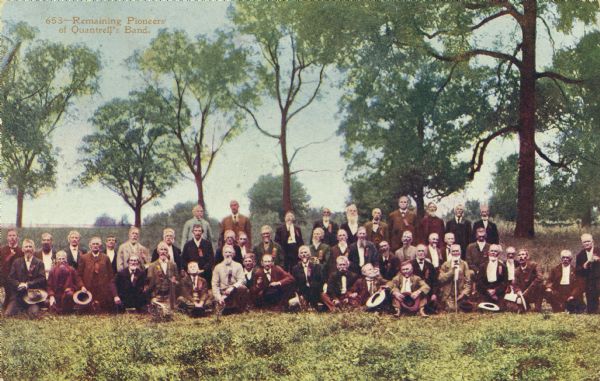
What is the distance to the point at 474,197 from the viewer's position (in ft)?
34.3

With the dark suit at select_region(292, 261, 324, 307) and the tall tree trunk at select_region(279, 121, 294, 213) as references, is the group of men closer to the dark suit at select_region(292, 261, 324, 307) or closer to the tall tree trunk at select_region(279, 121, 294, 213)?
the dark suit at select_region(292, 261, 324, 307)

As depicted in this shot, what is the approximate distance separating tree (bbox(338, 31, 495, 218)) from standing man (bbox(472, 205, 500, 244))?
71 cm

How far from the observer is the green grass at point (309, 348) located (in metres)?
7.04

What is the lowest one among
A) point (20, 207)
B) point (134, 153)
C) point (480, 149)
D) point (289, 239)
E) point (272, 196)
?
point (289, 239)

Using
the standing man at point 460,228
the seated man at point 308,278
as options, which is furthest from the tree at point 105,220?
the standing man at point 460,228

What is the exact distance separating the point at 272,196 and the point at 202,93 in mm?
2075

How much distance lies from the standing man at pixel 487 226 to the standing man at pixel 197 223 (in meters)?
4.14

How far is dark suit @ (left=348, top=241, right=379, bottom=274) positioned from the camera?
9656 millimetres

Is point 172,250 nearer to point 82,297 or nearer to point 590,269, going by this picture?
point 82,297

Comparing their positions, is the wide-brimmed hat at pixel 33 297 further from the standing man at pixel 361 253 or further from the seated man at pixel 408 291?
the seated man at pixel 408 291

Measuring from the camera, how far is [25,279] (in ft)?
31.0

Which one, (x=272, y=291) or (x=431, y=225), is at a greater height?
(x=431, y=225)

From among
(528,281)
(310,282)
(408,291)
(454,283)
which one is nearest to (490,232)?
(528,281)

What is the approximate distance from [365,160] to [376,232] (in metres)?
1.32
